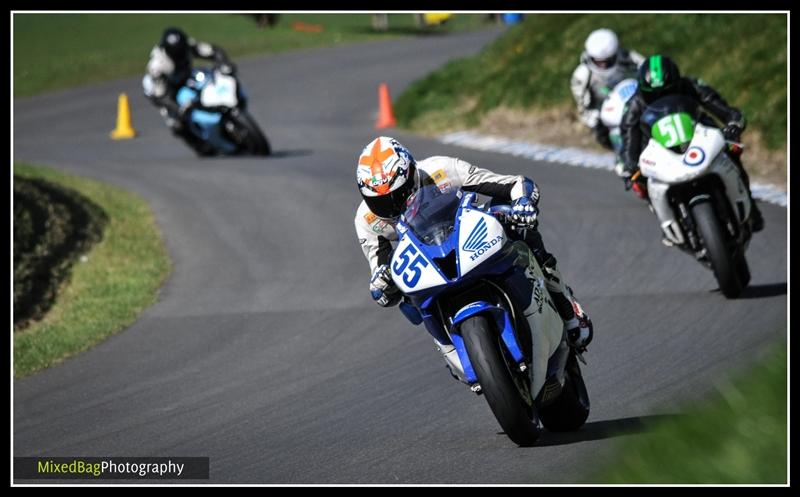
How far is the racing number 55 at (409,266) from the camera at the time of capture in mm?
6410

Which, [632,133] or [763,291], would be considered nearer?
[763,291]

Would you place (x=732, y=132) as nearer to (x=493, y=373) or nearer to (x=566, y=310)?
(x=566, y=310)

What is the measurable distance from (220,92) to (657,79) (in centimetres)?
1041

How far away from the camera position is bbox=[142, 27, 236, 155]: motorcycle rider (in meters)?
20.2

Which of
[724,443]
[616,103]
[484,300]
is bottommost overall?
[616,103]

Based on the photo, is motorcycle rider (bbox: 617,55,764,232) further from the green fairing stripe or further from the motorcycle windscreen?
the motorcycle windscreen

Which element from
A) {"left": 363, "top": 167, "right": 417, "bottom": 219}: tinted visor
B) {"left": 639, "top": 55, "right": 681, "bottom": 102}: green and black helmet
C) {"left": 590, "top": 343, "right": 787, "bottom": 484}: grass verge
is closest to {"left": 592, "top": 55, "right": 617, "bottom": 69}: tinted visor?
{"left": 639, "top": 55, "right": 681, "bottom": 102}: green and black helmet

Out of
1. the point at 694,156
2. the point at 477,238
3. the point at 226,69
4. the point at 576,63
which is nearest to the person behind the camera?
the point at 477,238

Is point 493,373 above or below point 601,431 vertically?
above

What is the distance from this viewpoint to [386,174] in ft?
22.3

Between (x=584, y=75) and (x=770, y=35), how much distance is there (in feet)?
17.2

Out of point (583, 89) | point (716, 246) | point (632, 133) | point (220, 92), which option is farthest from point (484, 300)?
point (220, 92)

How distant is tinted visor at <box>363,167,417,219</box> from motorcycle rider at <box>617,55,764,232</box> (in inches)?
172
